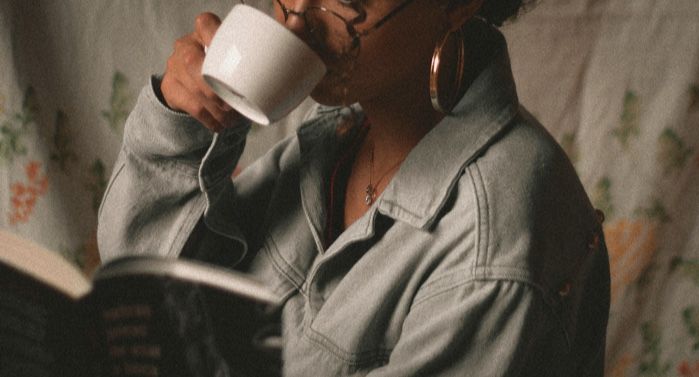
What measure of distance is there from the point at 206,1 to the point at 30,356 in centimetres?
69

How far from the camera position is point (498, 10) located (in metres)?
0.75

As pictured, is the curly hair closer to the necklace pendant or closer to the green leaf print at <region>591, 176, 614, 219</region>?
the necklace pendant

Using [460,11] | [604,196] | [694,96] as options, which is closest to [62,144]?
[460,11]

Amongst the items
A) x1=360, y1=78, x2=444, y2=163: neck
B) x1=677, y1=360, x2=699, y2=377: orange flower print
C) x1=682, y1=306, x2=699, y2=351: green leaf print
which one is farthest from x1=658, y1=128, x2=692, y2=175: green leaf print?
x1=360, y1=78, x2=444, y2=163: neck

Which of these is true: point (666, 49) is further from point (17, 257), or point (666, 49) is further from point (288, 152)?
point (17, 257)

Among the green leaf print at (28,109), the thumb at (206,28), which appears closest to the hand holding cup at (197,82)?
the thumb at (206,28)

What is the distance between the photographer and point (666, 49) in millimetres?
1007

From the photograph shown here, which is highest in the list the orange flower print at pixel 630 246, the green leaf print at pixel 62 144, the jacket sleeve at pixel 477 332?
the jacket sleeve at pixel 477 332

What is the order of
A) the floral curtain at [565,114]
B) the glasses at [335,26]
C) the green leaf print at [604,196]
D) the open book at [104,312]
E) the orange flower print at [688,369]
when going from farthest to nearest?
the orange flower print at [688,369] → the green leaf print at [604,196] → the floral curtain at [565,114] → the glasses at [335,26] → the open book at [104,312]

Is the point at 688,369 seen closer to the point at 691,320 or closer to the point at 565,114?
the point at 691,320

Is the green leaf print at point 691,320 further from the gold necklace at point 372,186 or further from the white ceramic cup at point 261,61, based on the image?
the white ceramic cup at point 261,61

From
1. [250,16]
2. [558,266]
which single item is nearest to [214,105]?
[250,16]

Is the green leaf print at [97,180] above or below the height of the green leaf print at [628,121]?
below

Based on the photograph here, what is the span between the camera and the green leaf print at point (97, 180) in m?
1.16
